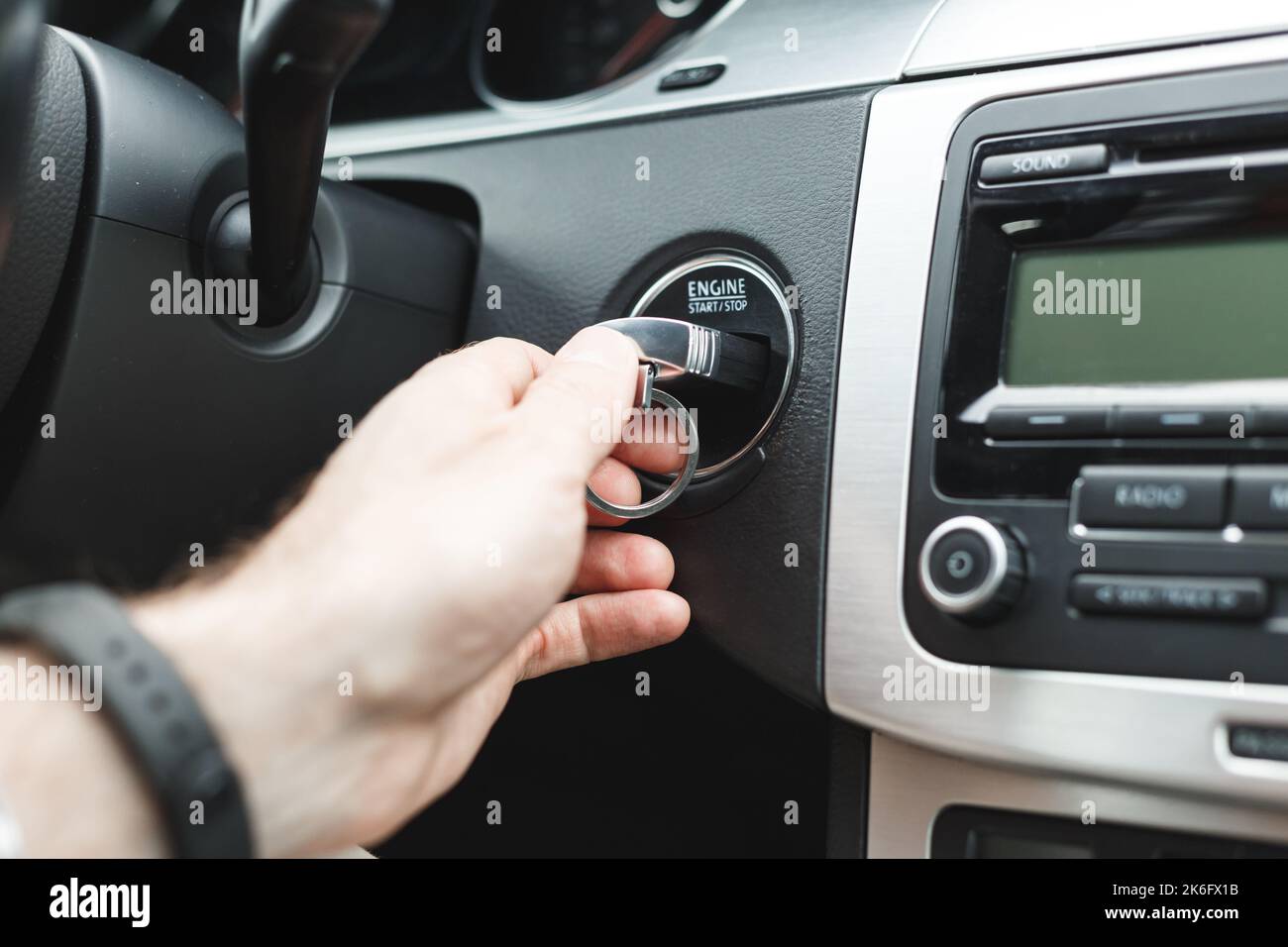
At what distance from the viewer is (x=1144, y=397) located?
2.07 ft

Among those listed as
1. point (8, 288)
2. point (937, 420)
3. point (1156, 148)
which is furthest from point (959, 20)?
point (8, 288)

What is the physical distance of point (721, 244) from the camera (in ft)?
2.65

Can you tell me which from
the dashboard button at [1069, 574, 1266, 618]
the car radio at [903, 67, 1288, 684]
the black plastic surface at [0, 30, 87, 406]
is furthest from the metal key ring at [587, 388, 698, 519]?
the black plastic surface at [0, 30, 87, 406]

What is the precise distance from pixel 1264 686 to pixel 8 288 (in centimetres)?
74

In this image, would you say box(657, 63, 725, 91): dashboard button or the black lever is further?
box(657, 63, 725, 91): dashboard button

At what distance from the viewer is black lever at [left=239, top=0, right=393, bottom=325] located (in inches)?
21.9

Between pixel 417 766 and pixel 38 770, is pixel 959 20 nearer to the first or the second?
pixel 417 766

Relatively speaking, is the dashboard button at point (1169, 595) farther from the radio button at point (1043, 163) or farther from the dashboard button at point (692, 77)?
the dashboard button at point (692, 77)

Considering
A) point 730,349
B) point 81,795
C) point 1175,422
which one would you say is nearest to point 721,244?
point 730,349

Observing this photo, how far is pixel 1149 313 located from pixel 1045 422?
0.28 feet

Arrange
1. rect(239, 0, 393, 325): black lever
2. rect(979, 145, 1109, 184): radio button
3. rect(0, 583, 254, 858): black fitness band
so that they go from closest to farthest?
rect(0, 583, 254, 858): black fitness band
rect(239, 0, 393, 325): black lever
rect(979, 145, 1109, 184): radio button

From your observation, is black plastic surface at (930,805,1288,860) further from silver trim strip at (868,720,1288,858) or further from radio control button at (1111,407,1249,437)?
radio control button at (1111,407,1249,437)

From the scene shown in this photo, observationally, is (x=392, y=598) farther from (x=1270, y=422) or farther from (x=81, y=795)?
(x=1270, y=422)

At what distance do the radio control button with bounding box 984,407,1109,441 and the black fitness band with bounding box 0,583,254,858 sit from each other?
46 centimetres
